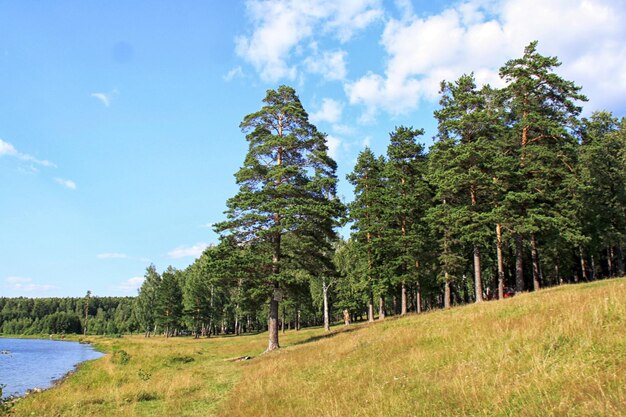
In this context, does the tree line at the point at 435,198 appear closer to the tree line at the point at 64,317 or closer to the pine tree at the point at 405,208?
the pine tree at the point at 405,208

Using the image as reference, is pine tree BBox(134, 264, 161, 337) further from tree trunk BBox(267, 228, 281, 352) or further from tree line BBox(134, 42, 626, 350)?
tree trunk BBox(267, 228, 281, 352)

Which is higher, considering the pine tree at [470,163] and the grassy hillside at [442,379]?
the pine tree at [470,163]

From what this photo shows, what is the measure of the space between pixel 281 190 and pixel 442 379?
17.2 m

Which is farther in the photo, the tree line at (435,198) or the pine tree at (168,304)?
the pine tree at (168,304)

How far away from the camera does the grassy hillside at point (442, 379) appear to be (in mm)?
6086

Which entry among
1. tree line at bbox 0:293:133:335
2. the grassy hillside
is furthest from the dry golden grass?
tree line at bbox 0:293:133:335

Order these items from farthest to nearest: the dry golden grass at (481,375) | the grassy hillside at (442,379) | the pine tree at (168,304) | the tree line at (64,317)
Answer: the tree line at (64,317), the pine tree at (168,304), the grassy hillside at (442,379), the dry golden grass at (481,375)

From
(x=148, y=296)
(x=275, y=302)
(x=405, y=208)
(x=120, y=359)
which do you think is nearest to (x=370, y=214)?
(x=405, y=208)

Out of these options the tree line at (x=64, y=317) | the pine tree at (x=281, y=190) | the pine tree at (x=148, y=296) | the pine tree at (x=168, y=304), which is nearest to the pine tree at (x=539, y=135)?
the pine tree at (x=281, y=190)

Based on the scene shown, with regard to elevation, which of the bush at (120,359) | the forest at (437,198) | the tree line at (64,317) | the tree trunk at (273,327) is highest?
the forest at (437,198)

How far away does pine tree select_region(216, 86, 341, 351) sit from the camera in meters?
23.8

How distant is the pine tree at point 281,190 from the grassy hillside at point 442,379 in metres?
8.78

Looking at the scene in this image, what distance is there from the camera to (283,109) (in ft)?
87.0

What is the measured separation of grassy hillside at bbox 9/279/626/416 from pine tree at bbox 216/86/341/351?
8778mm
